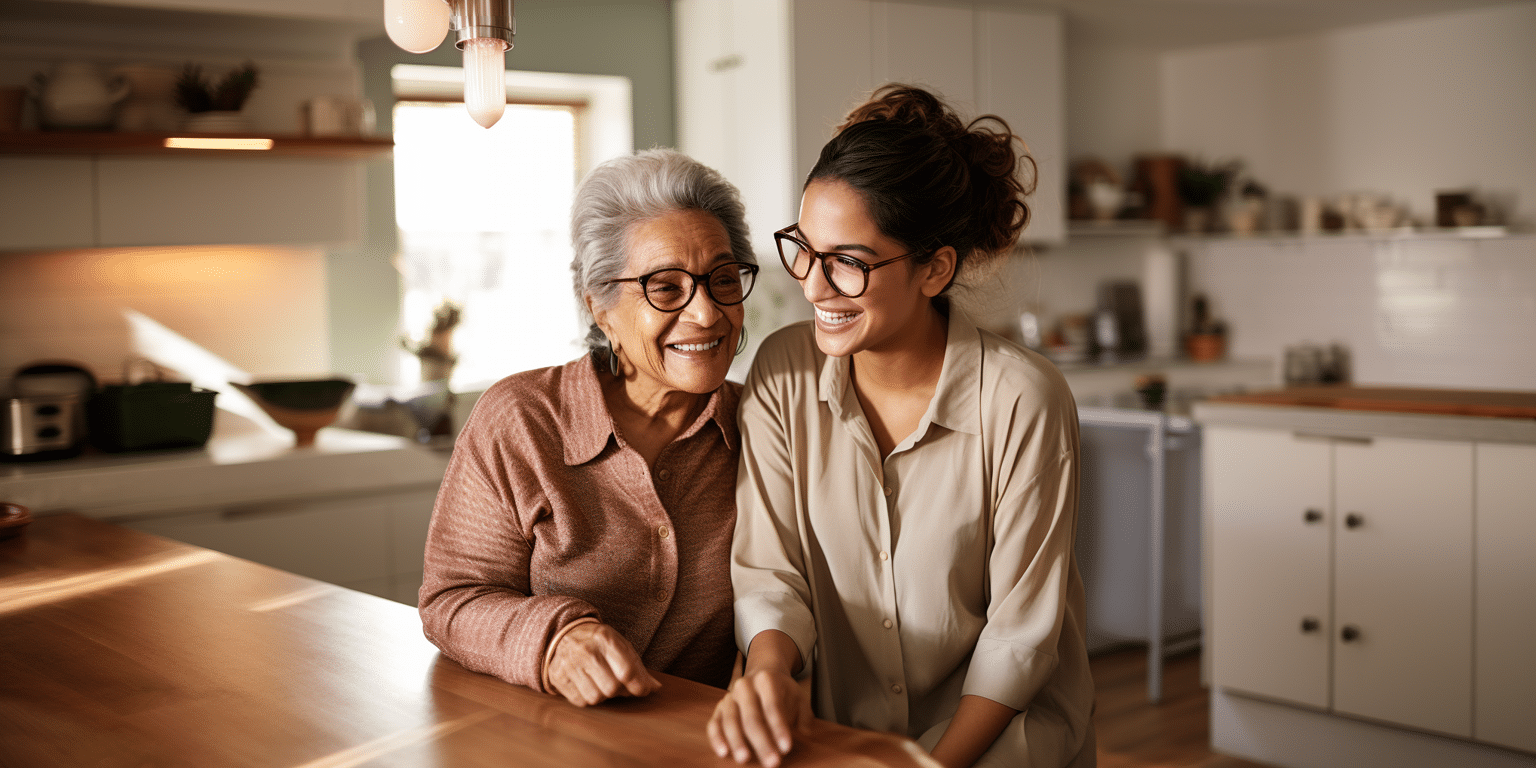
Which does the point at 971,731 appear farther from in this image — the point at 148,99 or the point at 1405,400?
the point at 148,99

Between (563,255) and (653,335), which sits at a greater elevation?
(563,255)

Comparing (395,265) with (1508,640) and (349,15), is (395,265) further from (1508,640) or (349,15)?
(1508,640)

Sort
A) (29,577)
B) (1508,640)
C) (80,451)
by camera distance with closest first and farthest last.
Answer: (29,577)
(1508,640)
(80,451)

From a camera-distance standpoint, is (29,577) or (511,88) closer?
(29,577)

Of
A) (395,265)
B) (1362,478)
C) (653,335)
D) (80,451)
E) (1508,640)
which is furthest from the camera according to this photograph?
(395,265)

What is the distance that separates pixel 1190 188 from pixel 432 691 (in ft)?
17.4

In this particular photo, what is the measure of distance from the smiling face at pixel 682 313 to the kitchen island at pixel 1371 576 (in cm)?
202

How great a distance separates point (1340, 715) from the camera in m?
3.16

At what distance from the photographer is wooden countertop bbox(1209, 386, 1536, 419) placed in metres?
2.90

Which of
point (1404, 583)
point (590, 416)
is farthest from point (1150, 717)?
point (590, 416)

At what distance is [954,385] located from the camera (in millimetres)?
1720

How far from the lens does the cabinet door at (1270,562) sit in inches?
124

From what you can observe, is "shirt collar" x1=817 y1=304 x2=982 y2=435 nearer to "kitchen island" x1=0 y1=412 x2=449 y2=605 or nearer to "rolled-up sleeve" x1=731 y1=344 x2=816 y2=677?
"rolled-up sleeve" x1=731 y1=344 x2=816 y2=677

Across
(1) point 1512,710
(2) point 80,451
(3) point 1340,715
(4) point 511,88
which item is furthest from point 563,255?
(1) point 1512,710
